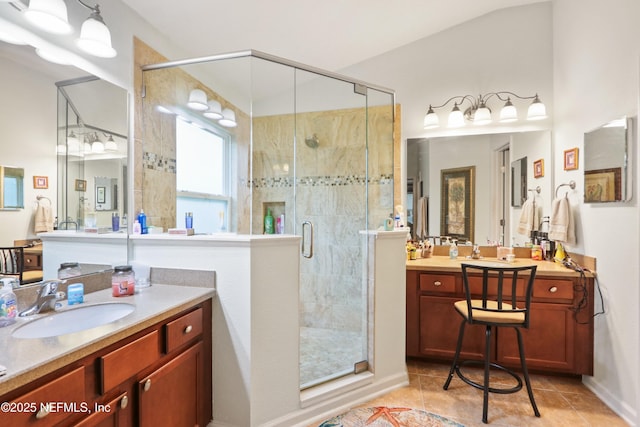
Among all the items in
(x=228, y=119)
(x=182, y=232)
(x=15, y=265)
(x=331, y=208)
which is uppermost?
(x=228, y=119)

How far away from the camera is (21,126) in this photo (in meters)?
1.39

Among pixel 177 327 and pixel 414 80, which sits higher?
pixel 414 80

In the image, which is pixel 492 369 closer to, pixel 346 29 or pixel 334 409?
pixel 334 409

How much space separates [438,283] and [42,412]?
96.5 inches

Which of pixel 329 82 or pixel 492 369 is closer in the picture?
pixel 329 82

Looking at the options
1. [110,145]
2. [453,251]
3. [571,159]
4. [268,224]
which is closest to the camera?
[110,145]

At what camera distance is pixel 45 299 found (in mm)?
1391

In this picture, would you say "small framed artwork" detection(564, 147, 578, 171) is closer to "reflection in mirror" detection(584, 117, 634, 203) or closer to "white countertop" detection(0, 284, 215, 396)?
"reflection in mirror" detection(584, 117, 634, 203)

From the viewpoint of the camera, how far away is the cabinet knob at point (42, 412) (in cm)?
90

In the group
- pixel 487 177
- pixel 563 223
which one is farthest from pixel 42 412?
pixel 487 177

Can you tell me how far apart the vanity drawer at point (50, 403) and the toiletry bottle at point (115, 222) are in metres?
1.05

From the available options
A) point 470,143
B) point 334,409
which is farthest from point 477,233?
point 334,409

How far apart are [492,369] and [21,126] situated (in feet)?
11.2

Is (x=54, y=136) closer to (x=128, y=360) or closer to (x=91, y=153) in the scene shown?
(x=91, y=153)
